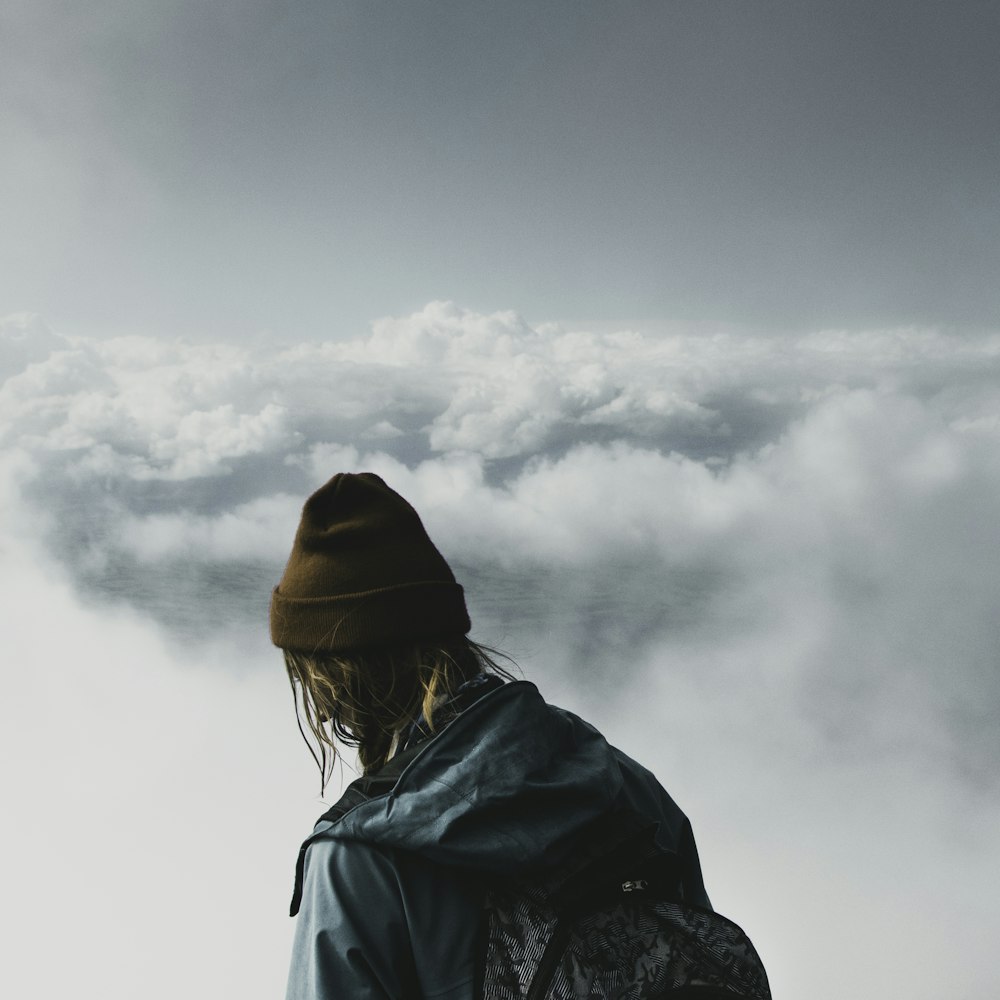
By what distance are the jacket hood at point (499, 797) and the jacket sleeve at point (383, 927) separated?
0.04 m

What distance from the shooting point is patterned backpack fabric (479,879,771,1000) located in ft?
2.95

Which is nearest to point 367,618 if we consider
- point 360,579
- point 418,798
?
point 360,579

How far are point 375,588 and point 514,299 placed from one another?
423 centimetres

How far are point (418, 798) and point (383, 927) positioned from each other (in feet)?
0.50

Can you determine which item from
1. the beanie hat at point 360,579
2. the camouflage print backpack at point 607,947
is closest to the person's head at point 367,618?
the beanie hat at point 360,579

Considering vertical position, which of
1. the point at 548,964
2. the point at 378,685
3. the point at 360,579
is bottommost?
the point at 548,964

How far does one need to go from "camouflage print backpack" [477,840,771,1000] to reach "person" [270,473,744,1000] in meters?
0.02

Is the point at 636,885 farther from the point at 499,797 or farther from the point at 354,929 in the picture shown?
the point at 354,929

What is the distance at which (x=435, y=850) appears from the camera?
0.88m

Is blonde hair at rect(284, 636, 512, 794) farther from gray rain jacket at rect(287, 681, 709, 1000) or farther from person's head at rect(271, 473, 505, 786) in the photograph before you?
gray rain jacket at rect(287, 681, 709, 1000)

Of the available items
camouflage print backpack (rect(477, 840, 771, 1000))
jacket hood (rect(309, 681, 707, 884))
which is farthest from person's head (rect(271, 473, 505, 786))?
camouflage print backpack (rect(477, 840, 771, 1000))

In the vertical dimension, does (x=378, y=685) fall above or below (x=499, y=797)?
above

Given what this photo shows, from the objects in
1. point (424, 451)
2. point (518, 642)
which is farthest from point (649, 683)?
point (424, 451)

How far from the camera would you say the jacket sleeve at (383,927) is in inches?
35.1
